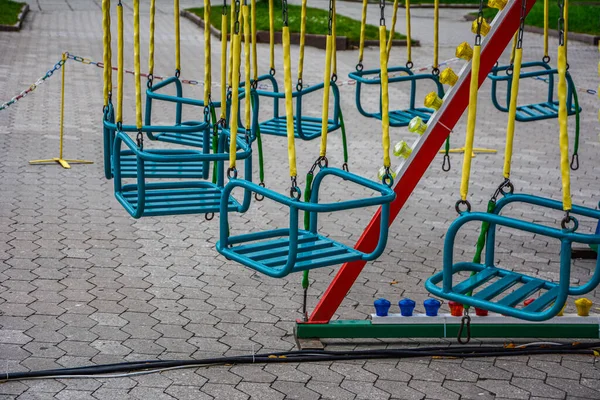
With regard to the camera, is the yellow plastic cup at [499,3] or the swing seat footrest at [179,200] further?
the yellow plastic cup at [499,3]

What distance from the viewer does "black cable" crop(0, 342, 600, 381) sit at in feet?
16.7

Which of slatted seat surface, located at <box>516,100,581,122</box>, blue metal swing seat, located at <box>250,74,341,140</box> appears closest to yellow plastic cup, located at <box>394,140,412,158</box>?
blue metal swing seat, located at <box>250,74,341,140</box>

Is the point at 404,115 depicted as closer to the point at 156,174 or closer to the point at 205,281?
the point at 205,281

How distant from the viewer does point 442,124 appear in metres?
5.39

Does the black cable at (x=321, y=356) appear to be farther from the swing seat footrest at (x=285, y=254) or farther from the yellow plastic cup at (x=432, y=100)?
the yellow plastic cup at (x=432, y=100)

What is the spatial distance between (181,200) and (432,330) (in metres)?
1.83

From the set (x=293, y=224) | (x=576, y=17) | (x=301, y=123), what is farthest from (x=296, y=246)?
(x=576, y=17)

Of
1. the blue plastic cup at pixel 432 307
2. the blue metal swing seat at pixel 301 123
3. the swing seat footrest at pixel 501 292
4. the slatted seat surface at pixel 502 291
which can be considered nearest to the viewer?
the swing seat footrest at pixel 501 292

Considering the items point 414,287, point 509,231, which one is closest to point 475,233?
point 509,231

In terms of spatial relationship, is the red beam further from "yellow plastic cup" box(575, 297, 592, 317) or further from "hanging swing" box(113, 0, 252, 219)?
"yellow plastic cup" box(575, 297, 592, 317)

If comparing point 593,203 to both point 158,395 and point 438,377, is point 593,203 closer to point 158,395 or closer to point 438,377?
point 438,377

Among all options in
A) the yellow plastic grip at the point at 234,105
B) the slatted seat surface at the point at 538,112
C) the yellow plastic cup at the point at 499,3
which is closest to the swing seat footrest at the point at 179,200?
the yellow plastic grip at the point at 234,105

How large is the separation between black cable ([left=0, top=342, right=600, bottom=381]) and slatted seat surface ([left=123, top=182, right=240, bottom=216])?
0.96m

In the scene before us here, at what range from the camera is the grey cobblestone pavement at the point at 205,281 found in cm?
515
